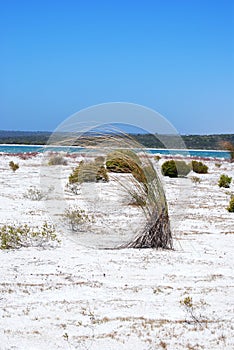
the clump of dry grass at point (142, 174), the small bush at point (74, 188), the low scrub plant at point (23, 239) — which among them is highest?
the clump of dry grass at point (142, 174)

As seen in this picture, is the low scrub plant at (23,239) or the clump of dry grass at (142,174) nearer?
the low scrub plant at (23,239)

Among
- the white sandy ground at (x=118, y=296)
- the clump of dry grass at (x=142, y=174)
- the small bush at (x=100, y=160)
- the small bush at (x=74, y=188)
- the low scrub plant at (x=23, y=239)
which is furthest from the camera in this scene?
the small bush at (x=74, y=188)

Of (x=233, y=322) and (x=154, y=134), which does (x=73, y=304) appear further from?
(x=154, y=134)

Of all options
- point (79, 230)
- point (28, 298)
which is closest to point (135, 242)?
point (79, 230)

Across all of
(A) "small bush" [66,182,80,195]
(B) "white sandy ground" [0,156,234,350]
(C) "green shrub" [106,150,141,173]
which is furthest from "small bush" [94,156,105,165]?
(A) "small bush" [66,182,80,195]

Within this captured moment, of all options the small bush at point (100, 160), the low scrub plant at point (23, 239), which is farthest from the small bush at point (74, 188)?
the low scrub plant at point (23, 239)

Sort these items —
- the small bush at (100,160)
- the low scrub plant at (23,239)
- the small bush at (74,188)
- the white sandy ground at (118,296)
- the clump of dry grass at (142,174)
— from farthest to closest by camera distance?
the small bush at (74,188), the small bush at (100,160), the clump of dry grass at (142,174), the low scrub plant at (23,239), the white sandy ground at (118,296)

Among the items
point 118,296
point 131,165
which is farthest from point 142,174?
point 118,296

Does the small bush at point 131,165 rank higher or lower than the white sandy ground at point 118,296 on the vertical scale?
higher

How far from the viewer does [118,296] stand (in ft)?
17.6

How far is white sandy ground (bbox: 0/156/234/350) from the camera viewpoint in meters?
4.27

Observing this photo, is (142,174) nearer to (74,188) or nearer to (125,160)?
(125,160)

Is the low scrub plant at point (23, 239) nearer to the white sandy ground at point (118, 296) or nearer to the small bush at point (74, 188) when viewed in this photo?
the white sandy ground at point (118, 296)

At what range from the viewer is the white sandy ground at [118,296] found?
4.27 m
